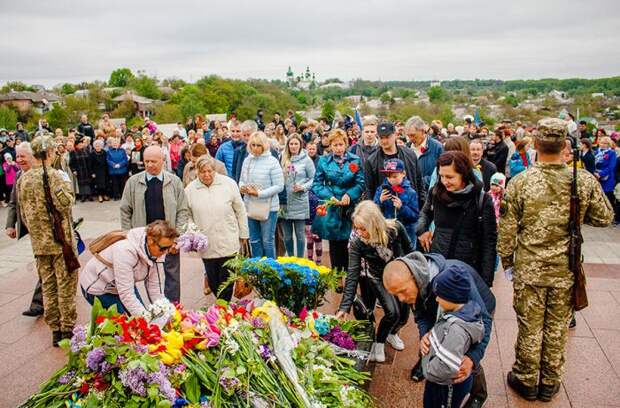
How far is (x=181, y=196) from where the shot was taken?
4.84m

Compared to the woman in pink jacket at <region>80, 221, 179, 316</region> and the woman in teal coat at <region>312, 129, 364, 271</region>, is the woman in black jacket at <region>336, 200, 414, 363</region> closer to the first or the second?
the woman in teal coat at <region>312, 129, 364, 271</region>

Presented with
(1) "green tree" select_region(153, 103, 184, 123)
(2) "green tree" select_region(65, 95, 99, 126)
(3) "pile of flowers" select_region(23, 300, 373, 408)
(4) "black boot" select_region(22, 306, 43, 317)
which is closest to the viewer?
(3) "pile of flowers" select_region(23, 300, 373, 408)

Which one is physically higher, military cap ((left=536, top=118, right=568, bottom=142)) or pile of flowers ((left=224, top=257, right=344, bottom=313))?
military cap ((left=536, top=118, right=568, bottom=142))

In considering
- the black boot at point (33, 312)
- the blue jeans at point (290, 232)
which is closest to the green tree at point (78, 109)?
the black boot at point (33, 312)

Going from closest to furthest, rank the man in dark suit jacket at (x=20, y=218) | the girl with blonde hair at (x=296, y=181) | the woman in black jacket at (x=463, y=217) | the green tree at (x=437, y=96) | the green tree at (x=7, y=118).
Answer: the woman in black jacket at (x=463, y=217) < the man in dark suit jacket at (x=20, y=218) < the girl with blonde hair at (x=296, y=181) < the green tree at (x=7, y=118) < the green tree at (x=437, y=96)

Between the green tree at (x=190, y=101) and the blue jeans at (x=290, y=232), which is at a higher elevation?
the green tree at (x=190, y=101)

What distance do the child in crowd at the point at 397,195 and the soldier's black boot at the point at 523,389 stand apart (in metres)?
1.71

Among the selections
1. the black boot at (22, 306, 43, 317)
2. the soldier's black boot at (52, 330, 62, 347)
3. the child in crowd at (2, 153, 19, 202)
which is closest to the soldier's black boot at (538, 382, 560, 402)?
the soldier's black boot at (52, 330, 62, 347)

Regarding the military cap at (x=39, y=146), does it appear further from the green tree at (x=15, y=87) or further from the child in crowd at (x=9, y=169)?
the green tree at (x=15, y=87)

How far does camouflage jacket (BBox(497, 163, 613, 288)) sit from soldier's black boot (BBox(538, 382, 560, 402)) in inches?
32.5

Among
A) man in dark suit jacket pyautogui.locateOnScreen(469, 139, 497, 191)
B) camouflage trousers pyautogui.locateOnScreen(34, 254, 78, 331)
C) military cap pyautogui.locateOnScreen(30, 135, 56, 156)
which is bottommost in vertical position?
camouflage trousers pyautogui.locateOnScreen(34, 254, 78, 331)

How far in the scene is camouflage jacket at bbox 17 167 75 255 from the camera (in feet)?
14.5

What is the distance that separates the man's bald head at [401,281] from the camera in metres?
2.74

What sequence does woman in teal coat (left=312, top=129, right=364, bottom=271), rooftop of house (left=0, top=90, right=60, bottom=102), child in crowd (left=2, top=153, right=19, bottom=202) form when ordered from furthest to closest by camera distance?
rooftop of house (left=0, top=90, right=60, bottom=102) < child in crowd (left=2, top=153, right=19, bottom=202) < woman in teal coat (left=312, top=129, right=364, bottom=271)
